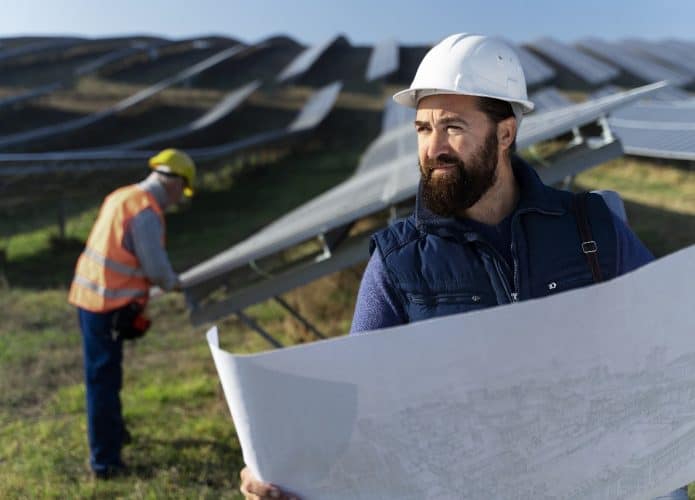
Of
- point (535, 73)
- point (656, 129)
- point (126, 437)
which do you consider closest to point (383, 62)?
point (535, 73)

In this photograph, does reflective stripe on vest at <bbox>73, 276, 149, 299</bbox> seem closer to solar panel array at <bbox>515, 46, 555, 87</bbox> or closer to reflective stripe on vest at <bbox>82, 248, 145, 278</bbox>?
reflective stripe on vest at <bbox>82, 248, 145, 278</bbox>

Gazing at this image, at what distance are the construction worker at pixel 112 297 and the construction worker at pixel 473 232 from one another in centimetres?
270

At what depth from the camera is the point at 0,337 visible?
686cm

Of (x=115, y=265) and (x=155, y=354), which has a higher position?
(x=115, y=265)

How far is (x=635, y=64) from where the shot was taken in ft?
74.4

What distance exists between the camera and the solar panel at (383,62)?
2453 cm

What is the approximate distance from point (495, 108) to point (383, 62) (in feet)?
87.4

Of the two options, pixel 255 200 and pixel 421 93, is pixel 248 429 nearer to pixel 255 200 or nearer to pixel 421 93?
pixel 421 93

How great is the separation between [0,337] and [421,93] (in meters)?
6.24

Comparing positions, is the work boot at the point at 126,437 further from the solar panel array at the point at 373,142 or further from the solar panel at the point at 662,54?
the solar panel at the point at 662,54

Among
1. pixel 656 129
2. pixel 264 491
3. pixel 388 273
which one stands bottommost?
pixel 656 129

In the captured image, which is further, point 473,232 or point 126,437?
point 126,437

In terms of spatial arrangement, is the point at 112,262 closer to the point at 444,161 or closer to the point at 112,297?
the point at 112,297

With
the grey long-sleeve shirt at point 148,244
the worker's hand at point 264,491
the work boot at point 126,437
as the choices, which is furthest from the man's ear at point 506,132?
the work boot at point 126,437
